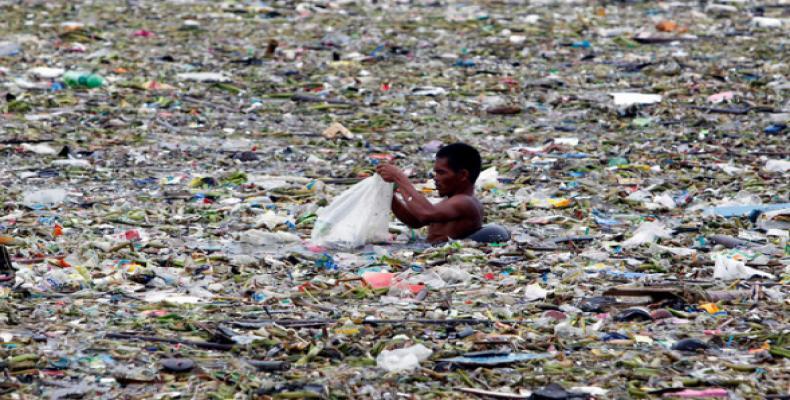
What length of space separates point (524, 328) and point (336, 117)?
6018mm

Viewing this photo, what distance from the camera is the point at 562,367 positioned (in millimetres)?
4855

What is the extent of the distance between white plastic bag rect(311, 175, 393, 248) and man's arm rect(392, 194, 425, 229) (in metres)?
0.06

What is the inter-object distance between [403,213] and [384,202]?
0.49 ft

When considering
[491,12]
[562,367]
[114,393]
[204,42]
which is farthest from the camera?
[491,12]

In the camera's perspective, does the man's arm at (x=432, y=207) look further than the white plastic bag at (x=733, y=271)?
Yes

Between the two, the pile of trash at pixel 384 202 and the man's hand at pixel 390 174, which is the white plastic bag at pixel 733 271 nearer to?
the pile of trash at pixel 384 202

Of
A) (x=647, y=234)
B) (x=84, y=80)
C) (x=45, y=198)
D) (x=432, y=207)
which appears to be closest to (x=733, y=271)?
(x=647, y=234)

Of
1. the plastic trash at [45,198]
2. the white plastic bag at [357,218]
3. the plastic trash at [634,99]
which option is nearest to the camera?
the white plastic bag at [357,218]

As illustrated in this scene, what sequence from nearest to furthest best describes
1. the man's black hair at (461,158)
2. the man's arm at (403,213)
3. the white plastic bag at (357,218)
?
the white plastic bag at (357,218), the man's black hair at (461,158), the man's arm at (403,213)

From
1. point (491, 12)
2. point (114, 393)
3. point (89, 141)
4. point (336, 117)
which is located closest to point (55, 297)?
point (114, 393)

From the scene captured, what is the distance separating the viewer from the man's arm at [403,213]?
23.7ft

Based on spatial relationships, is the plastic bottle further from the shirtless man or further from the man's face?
the man's face

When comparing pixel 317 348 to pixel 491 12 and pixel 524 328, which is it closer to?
pixel 524 328

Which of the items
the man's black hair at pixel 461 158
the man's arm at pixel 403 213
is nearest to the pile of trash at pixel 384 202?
the man's arm at pixel 403 213
